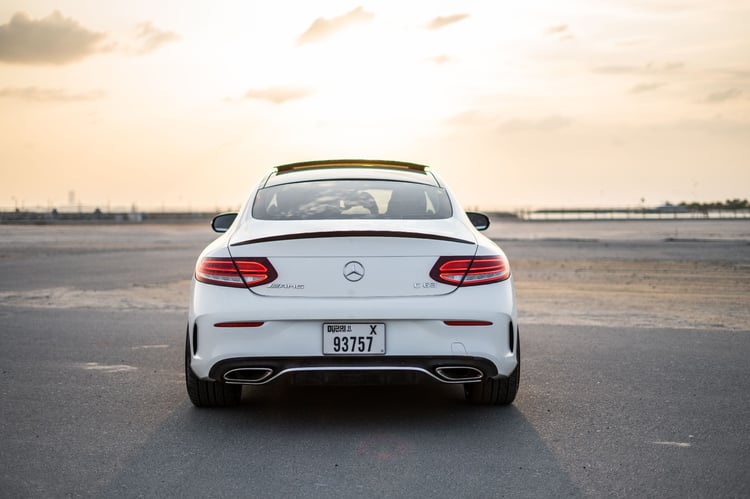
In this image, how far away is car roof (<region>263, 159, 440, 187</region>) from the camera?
6.13 meters

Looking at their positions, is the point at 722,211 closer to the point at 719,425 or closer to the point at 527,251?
the point at 527,251

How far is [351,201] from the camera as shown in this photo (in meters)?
5.84

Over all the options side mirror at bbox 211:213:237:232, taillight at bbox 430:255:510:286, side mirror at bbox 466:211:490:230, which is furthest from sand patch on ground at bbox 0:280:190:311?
taillight at bbox 430:255:510:286

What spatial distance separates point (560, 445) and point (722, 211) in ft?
598

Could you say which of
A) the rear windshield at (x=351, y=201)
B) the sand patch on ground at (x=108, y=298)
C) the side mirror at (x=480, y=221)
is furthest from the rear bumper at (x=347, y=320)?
the sand patch on ground at (x=108, y=298)

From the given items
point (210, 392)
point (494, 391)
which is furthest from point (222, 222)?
point (494, 391)

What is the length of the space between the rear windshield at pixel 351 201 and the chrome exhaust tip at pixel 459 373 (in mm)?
1081

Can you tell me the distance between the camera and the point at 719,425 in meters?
5.19

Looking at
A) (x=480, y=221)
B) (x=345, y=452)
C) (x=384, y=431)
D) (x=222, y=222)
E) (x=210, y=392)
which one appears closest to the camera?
(x=345, y=452)

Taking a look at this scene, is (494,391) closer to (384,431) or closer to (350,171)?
(384,431)

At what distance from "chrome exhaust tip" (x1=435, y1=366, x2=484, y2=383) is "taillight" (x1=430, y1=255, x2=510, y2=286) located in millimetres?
495

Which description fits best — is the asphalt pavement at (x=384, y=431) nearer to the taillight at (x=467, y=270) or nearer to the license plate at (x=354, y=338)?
the license plate at (x=354, y=338)

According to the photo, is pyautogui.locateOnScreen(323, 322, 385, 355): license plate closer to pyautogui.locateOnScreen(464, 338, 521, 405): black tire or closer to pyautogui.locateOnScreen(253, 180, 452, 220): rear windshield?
pyautogui.locateOnScreen(253, 180, 452, 220): rear windshield

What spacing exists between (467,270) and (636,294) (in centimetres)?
984
